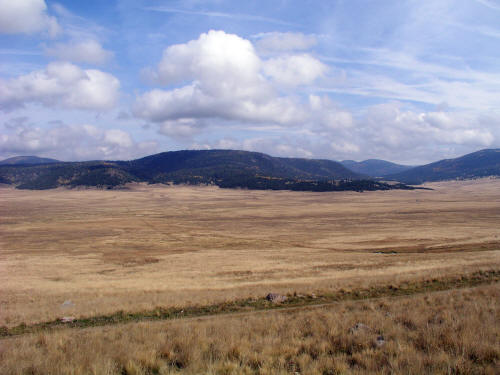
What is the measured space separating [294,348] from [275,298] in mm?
9251

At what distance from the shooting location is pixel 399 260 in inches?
1249

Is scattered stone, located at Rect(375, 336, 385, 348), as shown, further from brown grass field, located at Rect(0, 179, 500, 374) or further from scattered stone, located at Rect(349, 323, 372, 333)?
scattered stone, located at Rect(349, 323, 372, 333)

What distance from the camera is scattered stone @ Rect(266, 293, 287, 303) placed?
16406 mm

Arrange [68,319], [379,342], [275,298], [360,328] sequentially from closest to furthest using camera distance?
[379,342] < [360,328] < [68,319] < [275,298]

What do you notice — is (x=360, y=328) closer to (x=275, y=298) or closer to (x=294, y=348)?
(x=294, y=348)

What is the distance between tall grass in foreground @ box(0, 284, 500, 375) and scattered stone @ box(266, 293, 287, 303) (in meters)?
5.39

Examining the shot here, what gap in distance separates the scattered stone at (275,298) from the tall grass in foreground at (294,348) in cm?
539

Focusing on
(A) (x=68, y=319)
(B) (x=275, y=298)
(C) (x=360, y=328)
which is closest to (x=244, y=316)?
(B) (x=275, y=298)

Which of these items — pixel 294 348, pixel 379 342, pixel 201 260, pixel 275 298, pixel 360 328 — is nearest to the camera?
pixel 294 348

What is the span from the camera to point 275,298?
16641mm

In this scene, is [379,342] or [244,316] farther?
[244,316]

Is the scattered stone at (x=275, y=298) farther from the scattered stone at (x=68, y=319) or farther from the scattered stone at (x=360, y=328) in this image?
the scattered stone at (x=68, y=319)

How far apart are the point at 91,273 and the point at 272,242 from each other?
28.7 meters

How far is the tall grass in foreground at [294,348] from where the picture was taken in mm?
6430
